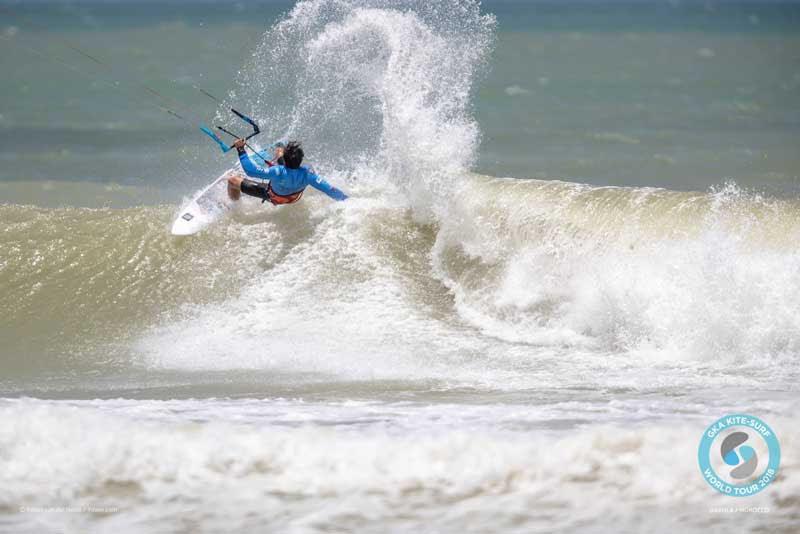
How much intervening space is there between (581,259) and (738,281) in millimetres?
1674

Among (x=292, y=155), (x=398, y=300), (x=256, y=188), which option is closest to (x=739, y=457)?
(x=398, y=300)

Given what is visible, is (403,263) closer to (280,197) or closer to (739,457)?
(280,197)

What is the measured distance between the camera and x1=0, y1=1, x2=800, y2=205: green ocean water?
13.8 meters

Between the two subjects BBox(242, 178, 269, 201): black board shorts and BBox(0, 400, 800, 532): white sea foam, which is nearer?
BBox(0, 400, 800, 532): white sea foam

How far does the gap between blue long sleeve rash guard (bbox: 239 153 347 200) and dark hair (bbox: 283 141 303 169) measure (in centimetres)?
8

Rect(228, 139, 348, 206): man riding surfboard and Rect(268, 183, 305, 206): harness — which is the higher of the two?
Rect(228, 139, 348, 206): man riding surfboard

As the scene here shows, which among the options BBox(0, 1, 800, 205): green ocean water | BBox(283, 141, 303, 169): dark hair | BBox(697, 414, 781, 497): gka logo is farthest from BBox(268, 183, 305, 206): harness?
BBox(697, 414, 781, 497): gka logo

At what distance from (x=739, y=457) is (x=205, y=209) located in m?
6.82

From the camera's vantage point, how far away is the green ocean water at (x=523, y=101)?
13.8m

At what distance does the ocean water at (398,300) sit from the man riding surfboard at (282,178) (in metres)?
0.49

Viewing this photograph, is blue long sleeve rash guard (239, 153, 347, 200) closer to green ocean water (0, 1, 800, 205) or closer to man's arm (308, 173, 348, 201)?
man's arm (308, 173, 348, 201)

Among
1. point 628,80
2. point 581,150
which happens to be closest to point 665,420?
point 581,150

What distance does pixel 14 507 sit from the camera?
4.99 metres

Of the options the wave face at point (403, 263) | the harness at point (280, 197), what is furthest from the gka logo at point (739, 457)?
the harness at point (280, 197)
